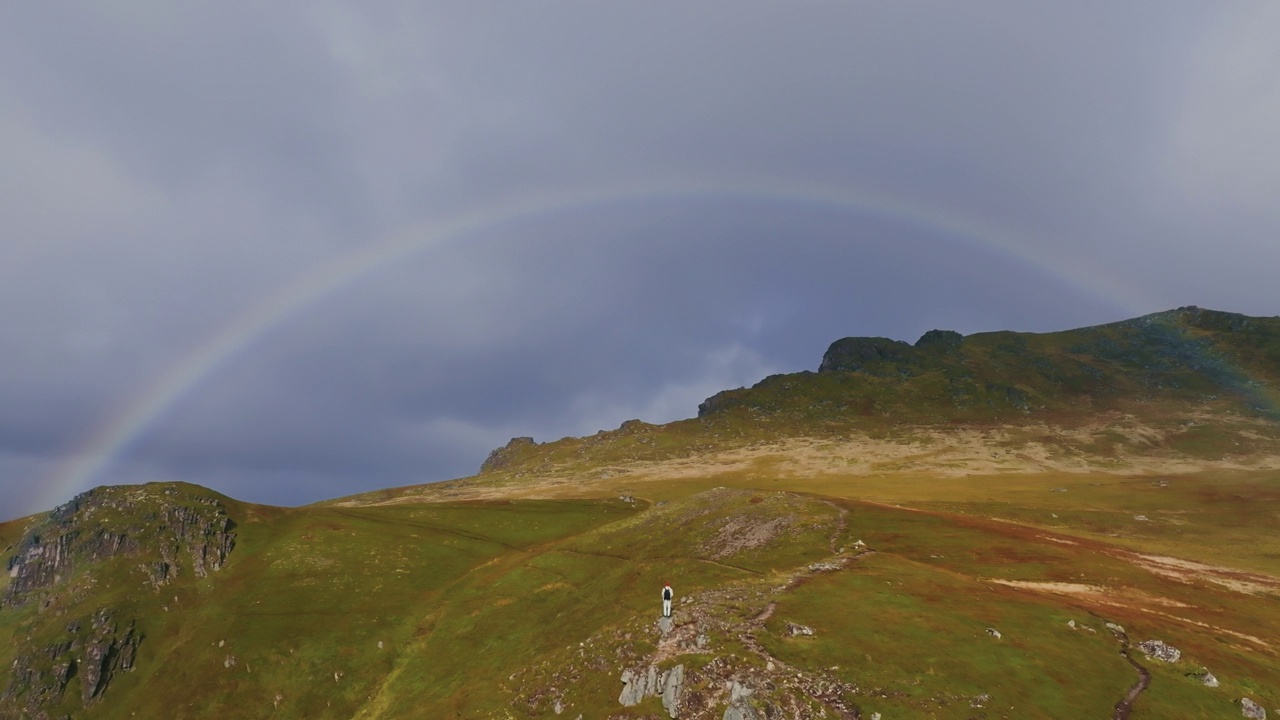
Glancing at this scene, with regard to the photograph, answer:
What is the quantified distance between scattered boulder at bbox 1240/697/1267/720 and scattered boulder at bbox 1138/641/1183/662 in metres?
5.65

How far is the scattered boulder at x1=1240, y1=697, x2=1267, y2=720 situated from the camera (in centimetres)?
3608

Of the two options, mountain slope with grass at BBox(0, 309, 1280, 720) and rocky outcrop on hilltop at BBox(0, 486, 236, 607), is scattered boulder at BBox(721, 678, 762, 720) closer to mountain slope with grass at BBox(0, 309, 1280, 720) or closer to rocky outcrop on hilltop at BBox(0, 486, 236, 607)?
mountain slope with grass at BBox(0, 309, 1280, 720)

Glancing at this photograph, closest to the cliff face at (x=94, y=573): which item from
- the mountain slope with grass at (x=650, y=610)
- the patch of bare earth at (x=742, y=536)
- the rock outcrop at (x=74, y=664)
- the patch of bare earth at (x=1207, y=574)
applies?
the rock outcrop at (x=74, y=664)

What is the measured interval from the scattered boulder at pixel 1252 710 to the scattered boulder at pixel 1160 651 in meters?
5.65

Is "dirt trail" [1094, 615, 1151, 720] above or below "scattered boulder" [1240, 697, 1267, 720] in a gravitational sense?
above

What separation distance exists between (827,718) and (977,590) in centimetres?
3206

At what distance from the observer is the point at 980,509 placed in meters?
124

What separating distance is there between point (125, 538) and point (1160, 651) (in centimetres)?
13444

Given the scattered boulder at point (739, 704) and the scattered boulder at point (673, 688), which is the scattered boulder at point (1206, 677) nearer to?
the scattered boulder at point (739, 704)

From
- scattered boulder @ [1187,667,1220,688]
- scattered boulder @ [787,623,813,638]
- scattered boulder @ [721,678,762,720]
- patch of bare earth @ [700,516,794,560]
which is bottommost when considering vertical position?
scattered boulder @ [1187,667,1220,688]

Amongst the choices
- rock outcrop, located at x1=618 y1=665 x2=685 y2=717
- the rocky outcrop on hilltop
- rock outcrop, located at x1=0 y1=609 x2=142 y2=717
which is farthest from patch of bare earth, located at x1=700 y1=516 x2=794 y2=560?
the rocky outcrop on hilltop

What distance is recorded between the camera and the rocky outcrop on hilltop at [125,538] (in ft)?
279

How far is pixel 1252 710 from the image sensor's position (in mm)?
36375

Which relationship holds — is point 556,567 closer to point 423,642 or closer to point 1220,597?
point 423,642
